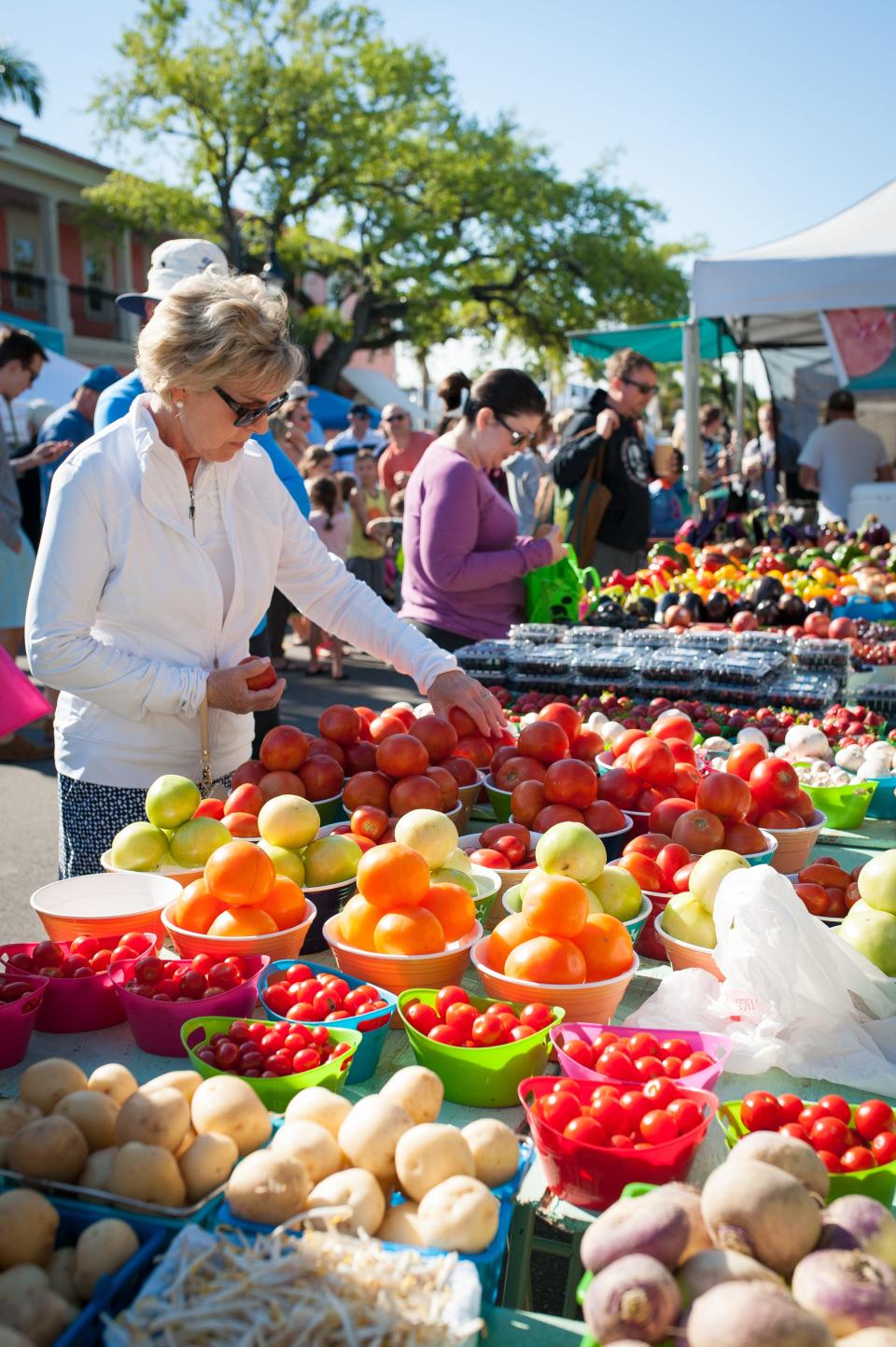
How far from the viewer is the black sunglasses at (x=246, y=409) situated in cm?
231

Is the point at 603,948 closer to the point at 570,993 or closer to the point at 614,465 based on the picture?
the point at 570,993

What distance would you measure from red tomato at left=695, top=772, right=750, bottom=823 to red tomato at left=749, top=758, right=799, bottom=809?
5.3 inches

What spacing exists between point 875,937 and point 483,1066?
2.45 ft

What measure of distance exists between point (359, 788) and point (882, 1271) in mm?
1497

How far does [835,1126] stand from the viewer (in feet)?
4.25

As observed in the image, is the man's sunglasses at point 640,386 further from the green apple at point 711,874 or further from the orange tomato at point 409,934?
the orange tomato at point 409,934

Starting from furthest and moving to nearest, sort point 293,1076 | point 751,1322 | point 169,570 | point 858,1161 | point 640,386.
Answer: point 640,386 → point 169,570 → point 293,1076 → point 858,1161 → point 751,1322

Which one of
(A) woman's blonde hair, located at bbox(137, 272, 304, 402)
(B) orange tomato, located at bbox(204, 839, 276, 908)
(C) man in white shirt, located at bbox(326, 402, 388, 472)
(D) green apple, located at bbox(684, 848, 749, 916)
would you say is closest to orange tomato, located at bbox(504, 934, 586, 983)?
(D) green apple, located at bbox(684, 848, 749, 916)

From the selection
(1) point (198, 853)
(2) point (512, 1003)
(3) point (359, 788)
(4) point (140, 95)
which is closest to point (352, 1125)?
(2) point (512, 1003)

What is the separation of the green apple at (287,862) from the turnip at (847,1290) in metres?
1.17

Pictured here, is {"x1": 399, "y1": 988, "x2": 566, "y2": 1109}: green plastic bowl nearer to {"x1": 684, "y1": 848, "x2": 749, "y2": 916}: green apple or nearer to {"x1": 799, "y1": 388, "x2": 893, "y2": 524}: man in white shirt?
{"x1": 684, "y1": 848, "x2": 749, "y2": 916}: green apple

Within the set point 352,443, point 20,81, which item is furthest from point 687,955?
point 20,81

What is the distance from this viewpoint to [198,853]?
6.82 feet

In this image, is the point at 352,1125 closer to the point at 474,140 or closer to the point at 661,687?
the point at 661,687
